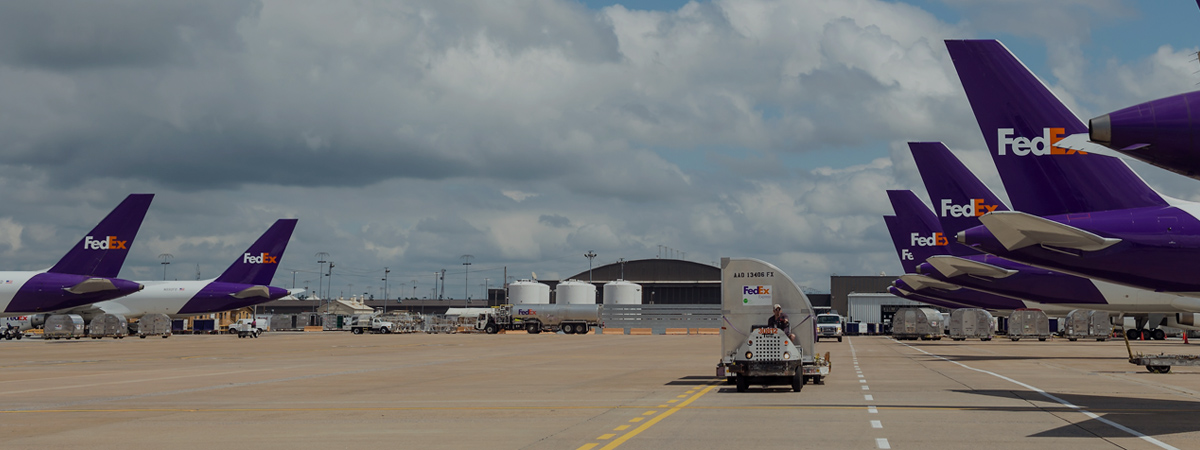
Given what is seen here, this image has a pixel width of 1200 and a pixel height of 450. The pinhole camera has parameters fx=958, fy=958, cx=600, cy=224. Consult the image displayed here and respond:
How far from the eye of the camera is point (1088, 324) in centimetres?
8925

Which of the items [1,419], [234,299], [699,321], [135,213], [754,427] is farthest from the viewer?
[699,321]

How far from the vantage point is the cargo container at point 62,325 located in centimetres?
8056

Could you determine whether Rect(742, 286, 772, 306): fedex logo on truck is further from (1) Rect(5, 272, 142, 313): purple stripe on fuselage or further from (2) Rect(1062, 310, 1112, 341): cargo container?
(2) Rect(1062, 310, 1112, 341): cargo container

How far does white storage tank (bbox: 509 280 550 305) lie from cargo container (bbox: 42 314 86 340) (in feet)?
219

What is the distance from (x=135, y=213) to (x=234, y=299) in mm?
21056

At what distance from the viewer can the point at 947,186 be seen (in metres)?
42.5

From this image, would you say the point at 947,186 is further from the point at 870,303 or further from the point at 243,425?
the point at 870,303

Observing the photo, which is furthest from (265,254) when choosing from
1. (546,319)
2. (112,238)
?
(546,319)

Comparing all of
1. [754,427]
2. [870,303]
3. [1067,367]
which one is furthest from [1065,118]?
[870,303]

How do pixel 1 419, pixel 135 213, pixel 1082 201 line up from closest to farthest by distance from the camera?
pixel 1 419 < pixel 1082 201 < pixel 135 213

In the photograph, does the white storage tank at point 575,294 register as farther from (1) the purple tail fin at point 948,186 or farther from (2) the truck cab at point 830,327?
(1) the purple tail fin at point 948,186

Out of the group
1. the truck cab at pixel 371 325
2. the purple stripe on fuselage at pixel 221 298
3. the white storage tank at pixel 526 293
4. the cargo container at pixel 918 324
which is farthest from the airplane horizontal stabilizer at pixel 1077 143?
the white storage tank at pixel 526 293

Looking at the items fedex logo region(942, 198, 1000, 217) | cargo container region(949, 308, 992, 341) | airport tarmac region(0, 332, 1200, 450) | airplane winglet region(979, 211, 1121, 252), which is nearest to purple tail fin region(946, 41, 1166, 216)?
airplane winglet region(979, 211, 1121, 252)

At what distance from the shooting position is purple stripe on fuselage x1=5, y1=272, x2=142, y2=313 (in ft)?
230
